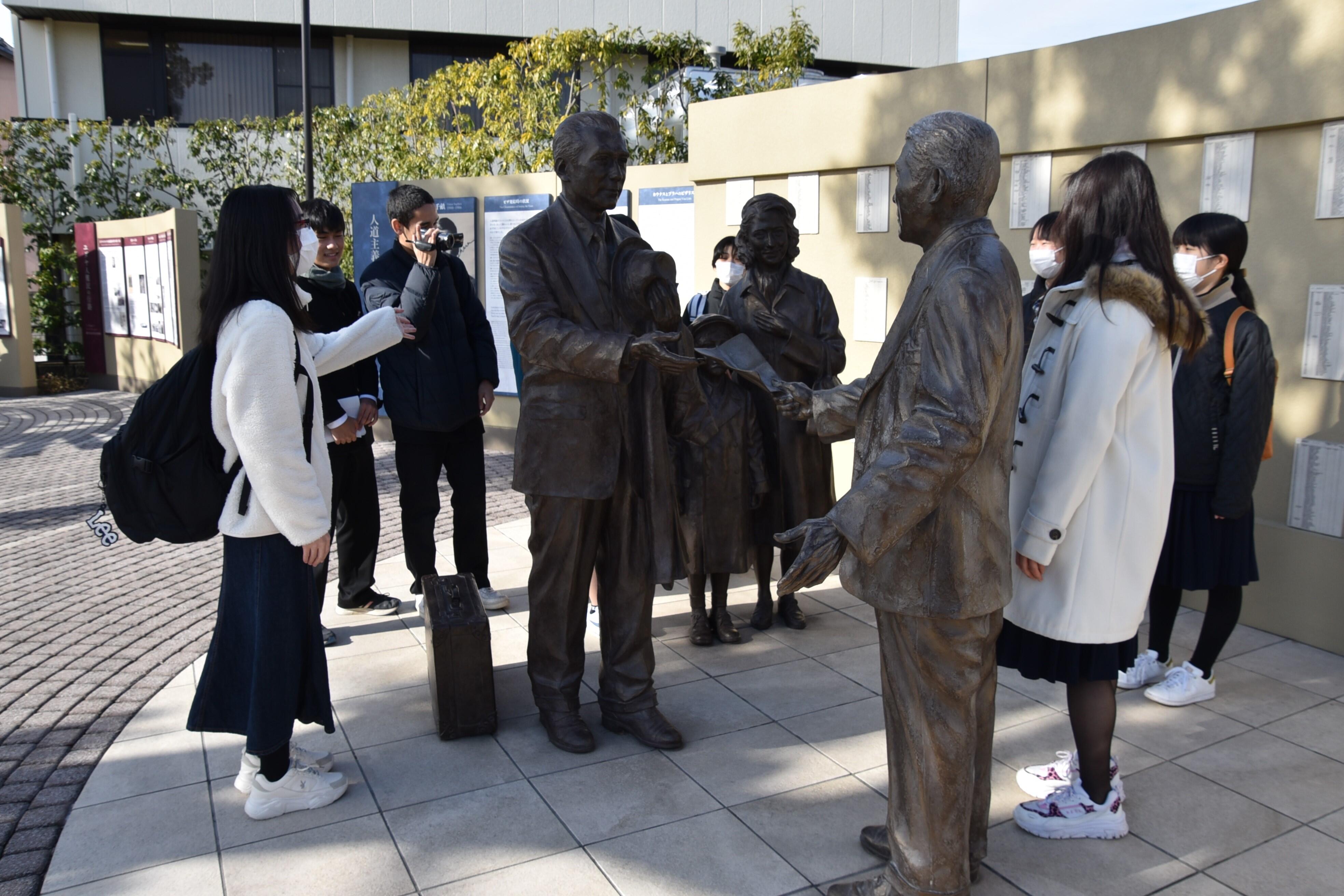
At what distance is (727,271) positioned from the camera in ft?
20.2

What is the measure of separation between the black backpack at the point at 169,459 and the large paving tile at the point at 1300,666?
4.10 meters

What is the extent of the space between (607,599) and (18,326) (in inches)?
508

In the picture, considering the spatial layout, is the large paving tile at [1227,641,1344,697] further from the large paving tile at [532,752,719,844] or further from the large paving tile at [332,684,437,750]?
the large paving tile at [332,684,437,750]

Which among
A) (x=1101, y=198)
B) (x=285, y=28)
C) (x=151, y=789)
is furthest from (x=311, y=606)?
(x=285, y=28)

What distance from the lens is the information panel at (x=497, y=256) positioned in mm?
8969

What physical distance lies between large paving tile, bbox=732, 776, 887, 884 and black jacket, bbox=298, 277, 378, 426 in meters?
2.48

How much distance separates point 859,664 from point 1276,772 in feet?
5.20

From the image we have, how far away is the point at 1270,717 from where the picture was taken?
12.7 ft

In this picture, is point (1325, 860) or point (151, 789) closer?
point (1325, 860)

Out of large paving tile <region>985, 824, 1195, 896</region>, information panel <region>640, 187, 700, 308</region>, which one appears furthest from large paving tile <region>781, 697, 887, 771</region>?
information panel <region>640, 187, 700, 308</region>

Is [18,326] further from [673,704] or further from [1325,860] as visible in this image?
[1325,860]

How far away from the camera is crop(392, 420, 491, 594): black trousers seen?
4.89m

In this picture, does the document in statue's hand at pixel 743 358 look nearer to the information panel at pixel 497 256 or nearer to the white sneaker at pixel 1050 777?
the white sneaker at pixel 1050 777

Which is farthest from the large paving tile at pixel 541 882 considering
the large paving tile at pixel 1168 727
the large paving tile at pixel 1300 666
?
the large paving tile at pixel 1300 666
